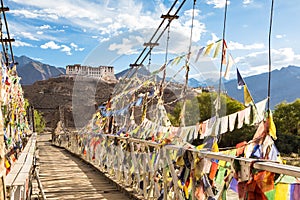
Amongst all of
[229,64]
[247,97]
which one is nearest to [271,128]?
[247,97]

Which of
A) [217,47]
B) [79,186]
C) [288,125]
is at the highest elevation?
[217,47]

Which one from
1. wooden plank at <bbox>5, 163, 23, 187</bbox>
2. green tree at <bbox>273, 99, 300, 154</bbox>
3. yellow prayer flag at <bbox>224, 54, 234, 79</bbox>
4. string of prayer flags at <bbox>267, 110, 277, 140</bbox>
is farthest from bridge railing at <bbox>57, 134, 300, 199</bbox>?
green tree at <bbox>273, 99, 300, 154</bbox>

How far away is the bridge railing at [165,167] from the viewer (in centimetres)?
185

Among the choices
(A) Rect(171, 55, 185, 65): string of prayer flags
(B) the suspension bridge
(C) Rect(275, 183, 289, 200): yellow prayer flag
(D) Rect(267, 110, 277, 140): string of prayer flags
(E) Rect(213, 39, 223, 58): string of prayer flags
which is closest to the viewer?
(C) Rect(275, 183, 289, 200): yellow prayer flag

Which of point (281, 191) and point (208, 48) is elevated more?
point (208, 48)

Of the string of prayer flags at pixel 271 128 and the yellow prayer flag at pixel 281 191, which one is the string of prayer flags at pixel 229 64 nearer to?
the string of prayer flags at pixel 271 128

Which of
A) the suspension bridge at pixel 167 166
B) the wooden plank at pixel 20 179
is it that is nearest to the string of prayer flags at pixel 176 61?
the suspension bridge at pixel 167 166

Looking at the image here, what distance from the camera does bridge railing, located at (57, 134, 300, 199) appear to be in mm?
1854

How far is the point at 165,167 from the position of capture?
9.82 feet

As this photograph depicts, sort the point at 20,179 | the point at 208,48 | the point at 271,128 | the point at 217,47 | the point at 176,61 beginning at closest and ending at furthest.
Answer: the point at 20,179, the point at 271,128, the point at 217,47, the point at 208,48, the point at 176,61

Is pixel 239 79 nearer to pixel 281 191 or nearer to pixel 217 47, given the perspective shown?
pixel 217 47

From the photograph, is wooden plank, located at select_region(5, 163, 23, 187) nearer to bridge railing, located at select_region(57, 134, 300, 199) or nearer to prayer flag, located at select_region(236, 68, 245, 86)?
bridge railing, located at select_region(57, 134, 300, 199)

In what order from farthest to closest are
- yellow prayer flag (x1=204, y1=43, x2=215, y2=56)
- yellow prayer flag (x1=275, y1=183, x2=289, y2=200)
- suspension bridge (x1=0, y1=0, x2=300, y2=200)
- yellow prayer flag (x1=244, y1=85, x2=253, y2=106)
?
yellow prayer flag (x1=204, y1=43, x2=215, y2=56) < yellow prayer flag (x1=244, y1=85, x2=253, y2=106) < suspension bridge (x1=0, y1=0, x2=300, y2=200) < yellow prayer flag (x1=275, y1=183, x2=289, y2=200)

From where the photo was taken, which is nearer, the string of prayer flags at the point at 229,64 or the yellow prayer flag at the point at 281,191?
the yellow prayer flag at the point at 281,191
